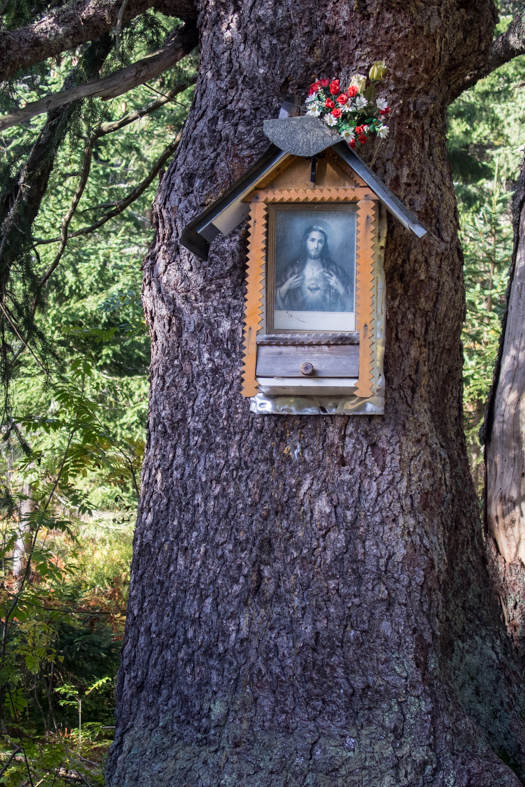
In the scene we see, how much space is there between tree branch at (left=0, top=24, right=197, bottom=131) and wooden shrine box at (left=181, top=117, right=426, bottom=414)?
1252 millimetres

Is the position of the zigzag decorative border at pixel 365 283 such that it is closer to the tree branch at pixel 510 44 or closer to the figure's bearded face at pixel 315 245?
the figure's bearded face at pixel 315 245

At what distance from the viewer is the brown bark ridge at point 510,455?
3.63m

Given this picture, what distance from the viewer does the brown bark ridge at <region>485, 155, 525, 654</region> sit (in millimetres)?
3631

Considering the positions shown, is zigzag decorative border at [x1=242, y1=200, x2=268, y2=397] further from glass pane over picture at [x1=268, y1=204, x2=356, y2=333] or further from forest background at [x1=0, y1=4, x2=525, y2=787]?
forest background at [x1=0, y1=4, x2=525, y2=787]

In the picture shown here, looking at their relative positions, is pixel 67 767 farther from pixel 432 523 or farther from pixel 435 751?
pixel 432 523

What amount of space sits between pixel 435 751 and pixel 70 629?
377 cm

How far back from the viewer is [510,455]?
12.2ft

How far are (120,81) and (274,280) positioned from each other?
5.37ft

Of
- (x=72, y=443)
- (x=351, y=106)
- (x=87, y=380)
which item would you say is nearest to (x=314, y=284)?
(x=351, y=106)

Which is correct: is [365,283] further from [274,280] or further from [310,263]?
[274,280]

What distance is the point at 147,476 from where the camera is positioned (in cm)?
299

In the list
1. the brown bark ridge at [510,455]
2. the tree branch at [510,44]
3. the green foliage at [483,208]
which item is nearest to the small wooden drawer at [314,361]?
the brown bark ridge at [510,455]

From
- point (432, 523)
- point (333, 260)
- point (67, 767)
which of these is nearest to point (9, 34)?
point (333, 260)

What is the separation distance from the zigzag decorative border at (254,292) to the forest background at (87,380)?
1260 mm
